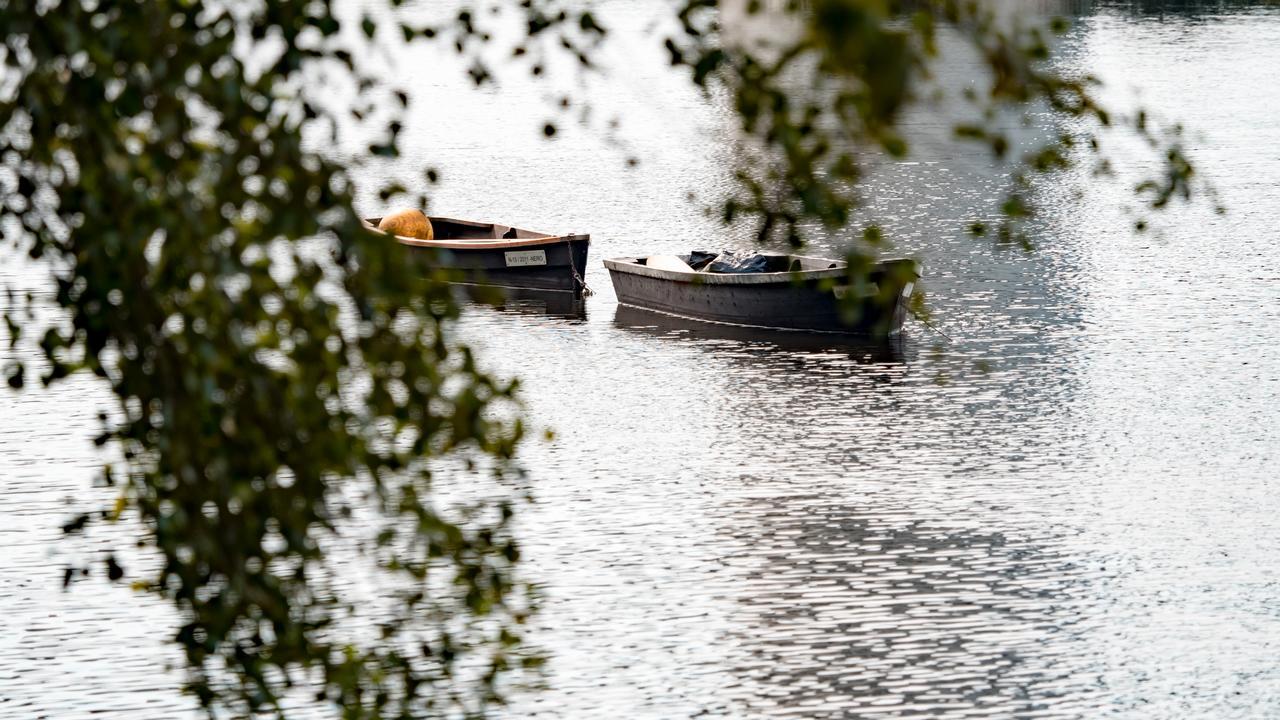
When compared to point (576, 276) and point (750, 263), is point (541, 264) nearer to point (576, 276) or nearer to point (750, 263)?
point (576, 276)

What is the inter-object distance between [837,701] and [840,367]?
16.3 meters

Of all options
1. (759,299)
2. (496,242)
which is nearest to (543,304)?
(496,242)

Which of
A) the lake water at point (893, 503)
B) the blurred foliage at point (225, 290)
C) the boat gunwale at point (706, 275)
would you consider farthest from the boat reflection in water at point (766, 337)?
the blurred foliage at point (225, 290)

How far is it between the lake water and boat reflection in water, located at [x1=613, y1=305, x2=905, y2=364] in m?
0.14

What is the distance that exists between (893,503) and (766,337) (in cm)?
1257

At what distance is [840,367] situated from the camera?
3481 centimetres

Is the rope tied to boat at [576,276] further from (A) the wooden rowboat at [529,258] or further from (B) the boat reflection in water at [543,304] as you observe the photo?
(B) the boat reflection in water at [543,304]

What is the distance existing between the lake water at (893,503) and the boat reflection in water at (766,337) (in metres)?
0.14

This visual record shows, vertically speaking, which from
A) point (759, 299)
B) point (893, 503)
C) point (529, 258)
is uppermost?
point (529, 258)

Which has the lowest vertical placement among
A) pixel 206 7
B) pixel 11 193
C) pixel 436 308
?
pixel 436 308

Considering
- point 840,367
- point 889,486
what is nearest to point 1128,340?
point 840,367

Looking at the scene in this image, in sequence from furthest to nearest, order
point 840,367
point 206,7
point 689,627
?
point 840,367, point 689,627, point 206,7

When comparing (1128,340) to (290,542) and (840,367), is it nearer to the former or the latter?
(840,367)

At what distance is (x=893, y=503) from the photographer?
2559 cm
